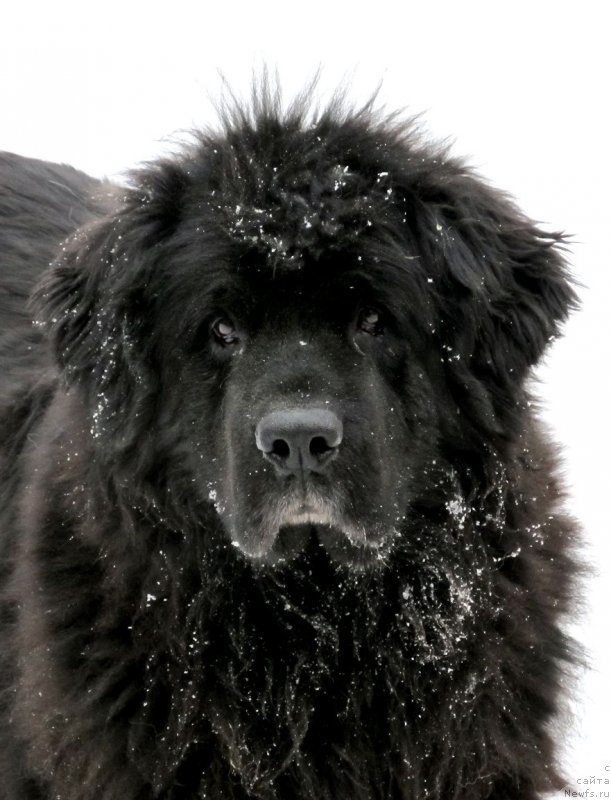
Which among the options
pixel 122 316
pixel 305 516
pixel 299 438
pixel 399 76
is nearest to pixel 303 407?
pixel 299 438

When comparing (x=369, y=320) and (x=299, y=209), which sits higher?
(x=299, y=209)

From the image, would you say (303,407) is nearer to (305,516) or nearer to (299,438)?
(299,438)

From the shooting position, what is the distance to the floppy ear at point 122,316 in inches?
146

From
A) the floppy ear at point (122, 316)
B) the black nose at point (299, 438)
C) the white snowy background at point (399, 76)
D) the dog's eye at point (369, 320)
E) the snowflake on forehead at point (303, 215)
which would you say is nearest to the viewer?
the black nose at point (299, 438)

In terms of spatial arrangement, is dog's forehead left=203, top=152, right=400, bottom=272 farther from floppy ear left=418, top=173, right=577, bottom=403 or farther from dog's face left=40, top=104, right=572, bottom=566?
floppy ear left=418, top=173, right=577, bottom=403

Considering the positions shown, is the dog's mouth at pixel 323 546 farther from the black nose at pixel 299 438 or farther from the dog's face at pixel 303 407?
the black nose at pixel 299 438

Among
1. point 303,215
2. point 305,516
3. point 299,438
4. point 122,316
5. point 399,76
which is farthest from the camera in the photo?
point 399,76

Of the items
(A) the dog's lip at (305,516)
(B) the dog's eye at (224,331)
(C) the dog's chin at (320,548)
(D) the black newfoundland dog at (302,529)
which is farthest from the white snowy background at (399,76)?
(A) the dog's lip at (305,516)

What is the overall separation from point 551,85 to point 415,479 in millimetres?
10631

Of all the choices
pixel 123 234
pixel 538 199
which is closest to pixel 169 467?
pixel 123 234

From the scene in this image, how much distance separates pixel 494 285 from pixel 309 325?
59cm

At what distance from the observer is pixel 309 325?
3.49 metres

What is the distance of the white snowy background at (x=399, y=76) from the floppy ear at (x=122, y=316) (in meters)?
4.48

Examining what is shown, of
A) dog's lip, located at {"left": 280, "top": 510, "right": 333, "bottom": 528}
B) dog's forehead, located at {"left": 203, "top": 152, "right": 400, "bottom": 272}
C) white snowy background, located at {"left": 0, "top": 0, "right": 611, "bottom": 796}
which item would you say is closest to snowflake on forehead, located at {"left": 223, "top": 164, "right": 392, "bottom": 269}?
dog's forehead, located at {"left": 203, "top": 152, "right": 400, "bottom": 272}
